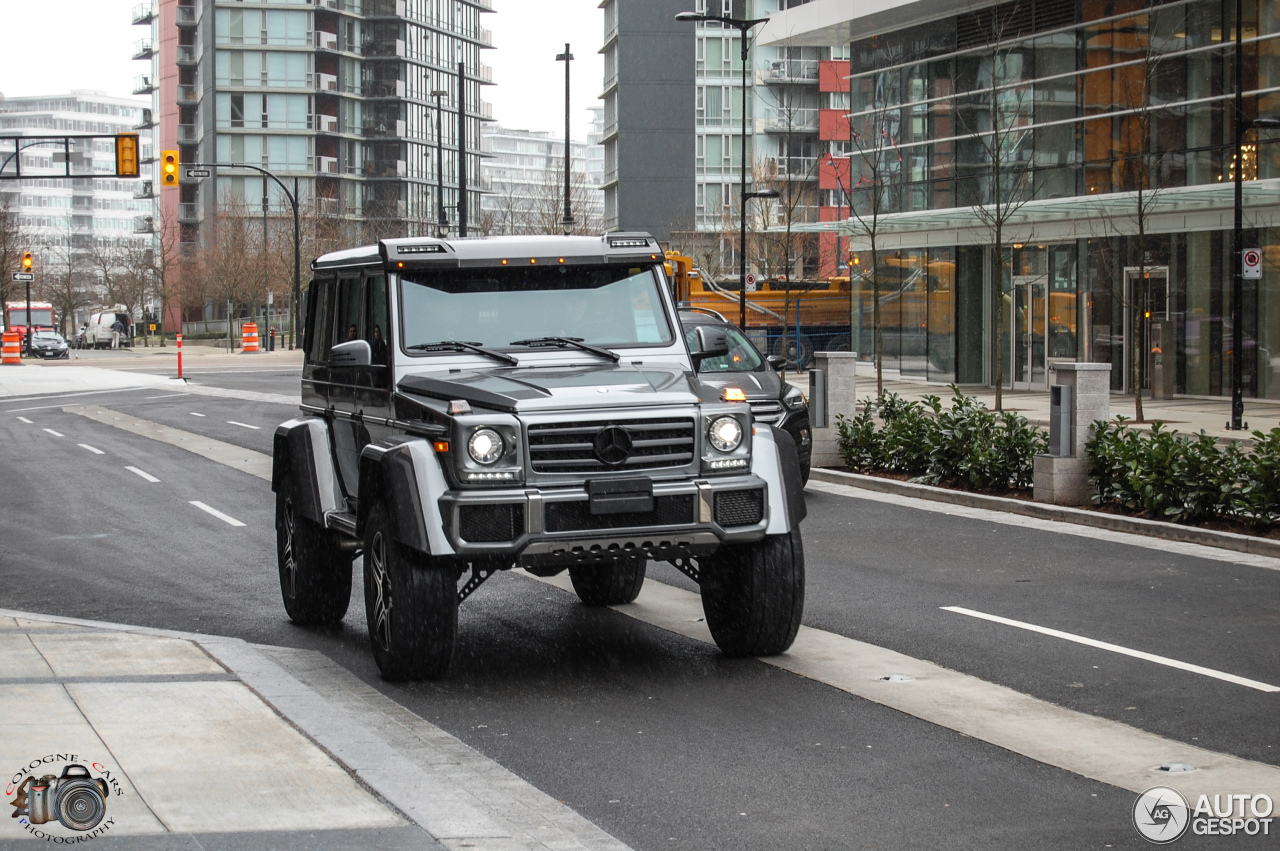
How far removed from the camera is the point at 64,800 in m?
5.65

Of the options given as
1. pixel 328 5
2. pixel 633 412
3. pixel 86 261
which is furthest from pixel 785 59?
pixel 86 261

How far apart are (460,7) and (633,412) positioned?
422 ft

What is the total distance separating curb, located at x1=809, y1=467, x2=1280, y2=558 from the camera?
41.5ft

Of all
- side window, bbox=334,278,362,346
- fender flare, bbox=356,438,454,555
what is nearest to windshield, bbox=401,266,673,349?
side window, bbox=334,278,362,346

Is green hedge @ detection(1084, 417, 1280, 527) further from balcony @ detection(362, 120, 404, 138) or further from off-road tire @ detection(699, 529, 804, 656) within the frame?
balcony @ detection(362, 120, 404, 138)

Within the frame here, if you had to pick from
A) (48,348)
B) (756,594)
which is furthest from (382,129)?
(756,594)

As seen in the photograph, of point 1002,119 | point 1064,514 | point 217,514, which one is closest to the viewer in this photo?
point 1064,514

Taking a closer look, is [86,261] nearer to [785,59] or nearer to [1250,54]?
[785,59]

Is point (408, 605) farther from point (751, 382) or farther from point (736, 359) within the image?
point (736, 359)

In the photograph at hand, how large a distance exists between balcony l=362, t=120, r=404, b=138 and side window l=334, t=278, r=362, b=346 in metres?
112

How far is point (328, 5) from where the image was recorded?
113 metres

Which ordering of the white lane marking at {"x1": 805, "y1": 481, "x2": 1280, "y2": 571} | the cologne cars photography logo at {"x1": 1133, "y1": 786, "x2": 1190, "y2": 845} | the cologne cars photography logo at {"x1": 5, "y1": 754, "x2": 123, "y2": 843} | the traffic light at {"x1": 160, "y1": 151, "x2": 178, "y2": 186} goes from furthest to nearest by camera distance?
1. the traffic light at {"x1": 160, "y1": 151, "x2": 178, "y2": 186}
2. the white lane marking at {"x1": 805, "y1": 481, "x2": 1280, "y2": 571}
3. the cologne cars photography logo at {"x1": 1133, "y1": 786, "x2": 1190, "y2": 845}
4. the cologne cars photography logo at {"x1": 5, "y1": 754, "x2": 123, "y2": 843}

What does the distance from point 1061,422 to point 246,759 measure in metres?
10.4

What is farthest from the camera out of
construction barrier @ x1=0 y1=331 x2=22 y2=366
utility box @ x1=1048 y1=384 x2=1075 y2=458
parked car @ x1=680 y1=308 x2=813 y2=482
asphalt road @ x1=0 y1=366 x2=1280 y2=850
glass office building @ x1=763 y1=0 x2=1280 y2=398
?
construction barrier @ x1=0 y1=331 x2=22 y2=366
